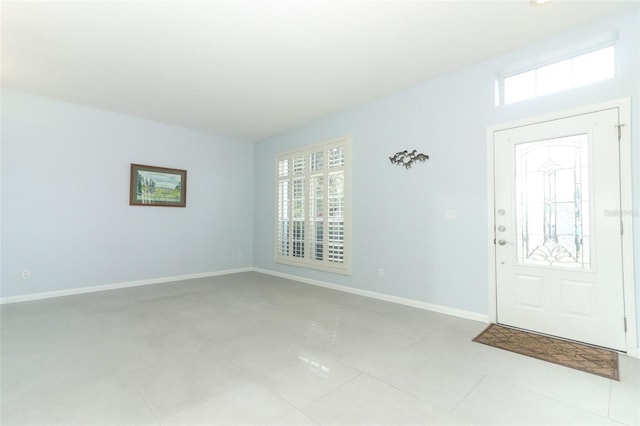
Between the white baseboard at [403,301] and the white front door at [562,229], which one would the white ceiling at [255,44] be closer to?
the white front door at [562,229]

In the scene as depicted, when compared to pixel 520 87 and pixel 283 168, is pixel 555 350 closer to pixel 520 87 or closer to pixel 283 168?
pixel 520 87

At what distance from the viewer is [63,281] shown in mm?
4402

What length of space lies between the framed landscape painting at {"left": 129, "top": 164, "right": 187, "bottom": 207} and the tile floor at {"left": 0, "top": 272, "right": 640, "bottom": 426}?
85.4 inches

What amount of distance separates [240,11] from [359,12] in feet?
3.32

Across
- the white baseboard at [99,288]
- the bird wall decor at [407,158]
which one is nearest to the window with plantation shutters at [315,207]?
the bird wall decor at [407,158]

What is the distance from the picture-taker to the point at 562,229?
2.82 meters

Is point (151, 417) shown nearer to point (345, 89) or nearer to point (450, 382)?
point (450, 382)

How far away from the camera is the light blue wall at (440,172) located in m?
2.75

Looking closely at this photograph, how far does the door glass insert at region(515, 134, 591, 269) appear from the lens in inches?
107

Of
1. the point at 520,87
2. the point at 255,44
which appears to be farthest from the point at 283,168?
the point at 520,87

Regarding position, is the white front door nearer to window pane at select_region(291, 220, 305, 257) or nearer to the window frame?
the window frame

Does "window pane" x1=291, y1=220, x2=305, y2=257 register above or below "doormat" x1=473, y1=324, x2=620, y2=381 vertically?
above

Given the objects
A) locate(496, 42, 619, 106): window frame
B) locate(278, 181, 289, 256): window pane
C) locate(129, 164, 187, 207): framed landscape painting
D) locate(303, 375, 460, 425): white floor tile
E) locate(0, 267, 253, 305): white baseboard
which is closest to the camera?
locate(303, 375, 460, 425): white floor tile

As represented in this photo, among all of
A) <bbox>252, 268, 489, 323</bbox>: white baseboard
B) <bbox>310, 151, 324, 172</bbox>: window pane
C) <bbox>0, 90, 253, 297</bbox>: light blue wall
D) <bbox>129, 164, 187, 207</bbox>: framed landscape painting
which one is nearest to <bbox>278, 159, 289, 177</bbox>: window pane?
<bbox>310, 151, 324, 172</bbox>: window pane
